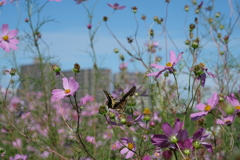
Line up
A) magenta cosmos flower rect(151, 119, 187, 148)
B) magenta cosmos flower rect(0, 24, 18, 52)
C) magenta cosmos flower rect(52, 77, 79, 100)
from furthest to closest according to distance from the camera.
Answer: magenta cosmos flower rect(0, 24, 18, 52) < magenta cosmos flower rect(52, 77, 79, 100) < magenta cosmos flower rect(151, 119, 187, 148)

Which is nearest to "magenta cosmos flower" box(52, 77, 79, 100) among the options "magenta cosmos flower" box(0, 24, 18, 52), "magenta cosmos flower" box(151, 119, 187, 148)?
"magenta cosmos flower" box(151, 119, 187, 148)

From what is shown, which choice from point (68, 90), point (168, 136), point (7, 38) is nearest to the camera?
point (168, 136)

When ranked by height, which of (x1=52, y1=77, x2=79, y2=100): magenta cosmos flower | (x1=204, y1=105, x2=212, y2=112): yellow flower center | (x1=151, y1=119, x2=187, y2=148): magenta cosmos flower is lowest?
(x1=151, y1=119, x2=187, y2=148): magenta cosmos flower

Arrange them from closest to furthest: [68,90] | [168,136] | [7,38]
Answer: [168,136], [68,90], [7,38]

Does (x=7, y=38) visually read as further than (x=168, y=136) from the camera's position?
Yes

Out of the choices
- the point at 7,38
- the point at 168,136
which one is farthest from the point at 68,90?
the point at 7,38

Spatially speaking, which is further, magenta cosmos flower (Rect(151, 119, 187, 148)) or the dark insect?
the dark insect

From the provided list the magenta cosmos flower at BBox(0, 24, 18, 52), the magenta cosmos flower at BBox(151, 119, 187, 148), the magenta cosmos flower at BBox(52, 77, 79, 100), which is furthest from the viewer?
the magenta cosmos flower at BBox(0, 24, 18, 52)

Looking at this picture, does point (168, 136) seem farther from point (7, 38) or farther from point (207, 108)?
point (7, 38)

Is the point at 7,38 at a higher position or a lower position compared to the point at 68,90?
higher

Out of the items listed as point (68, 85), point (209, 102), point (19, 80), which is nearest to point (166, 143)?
point (209, 102)

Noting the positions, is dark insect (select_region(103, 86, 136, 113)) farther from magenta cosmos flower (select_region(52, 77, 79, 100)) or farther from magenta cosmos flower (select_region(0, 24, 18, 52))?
magenta cosmos flower (select_region(0, 24, 18, 52))

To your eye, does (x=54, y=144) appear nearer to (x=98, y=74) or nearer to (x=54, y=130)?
(x=54, y=130)
